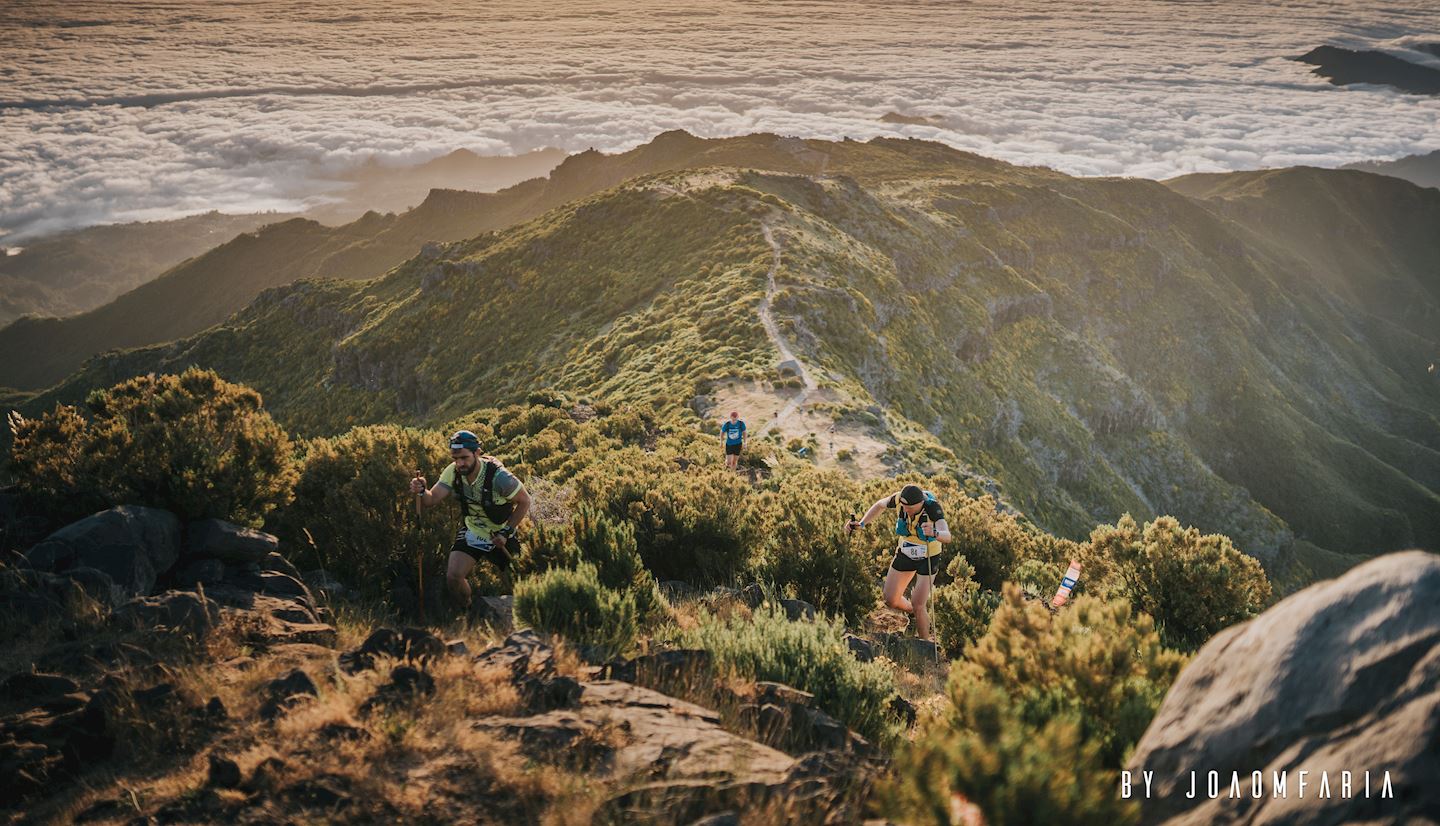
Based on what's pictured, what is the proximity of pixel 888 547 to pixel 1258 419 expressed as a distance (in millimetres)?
151795

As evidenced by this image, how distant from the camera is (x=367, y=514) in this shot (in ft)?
30.3

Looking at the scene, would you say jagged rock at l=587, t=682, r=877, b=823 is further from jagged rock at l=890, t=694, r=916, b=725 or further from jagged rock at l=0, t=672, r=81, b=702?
jagged rock at l=0, t=672, r=81, b=702

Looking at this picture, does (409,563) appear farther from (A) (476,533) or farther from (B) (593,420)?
(B) (593,420)

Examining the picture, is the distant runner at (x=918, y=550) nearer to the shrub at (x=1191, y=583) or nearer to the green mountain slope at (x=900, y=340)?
the shrub at (x=1191, y=583)

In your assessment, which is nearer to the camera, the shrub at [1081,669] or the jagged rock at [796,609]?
the shrub at [1081,669]

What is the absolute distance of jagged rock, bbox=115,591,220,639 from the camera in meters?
6.32

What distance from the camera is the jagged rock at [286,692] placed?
198 inches

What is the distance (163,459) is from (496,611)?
186 inches

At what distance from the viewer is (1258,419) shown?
13225 cm

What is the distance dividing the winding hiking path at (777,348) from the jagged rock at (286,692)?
24385 millimetres

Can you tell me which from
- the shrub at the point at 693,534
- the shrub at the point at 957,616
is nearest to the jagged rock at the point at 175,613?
the shrub at the point at 693,534

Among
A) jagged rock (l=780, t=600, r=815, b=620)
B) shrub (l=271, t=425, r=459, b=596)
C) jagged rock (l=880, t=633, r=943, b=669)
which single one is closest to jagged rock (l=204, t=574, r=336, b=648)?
shrub (l=271, t=425, r=459, b=596)

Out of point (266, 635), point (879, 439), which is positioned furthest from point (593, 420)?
point (266, 635)

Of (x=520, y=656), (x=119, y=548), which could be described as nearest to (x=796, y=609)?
(x=520, y=656)
